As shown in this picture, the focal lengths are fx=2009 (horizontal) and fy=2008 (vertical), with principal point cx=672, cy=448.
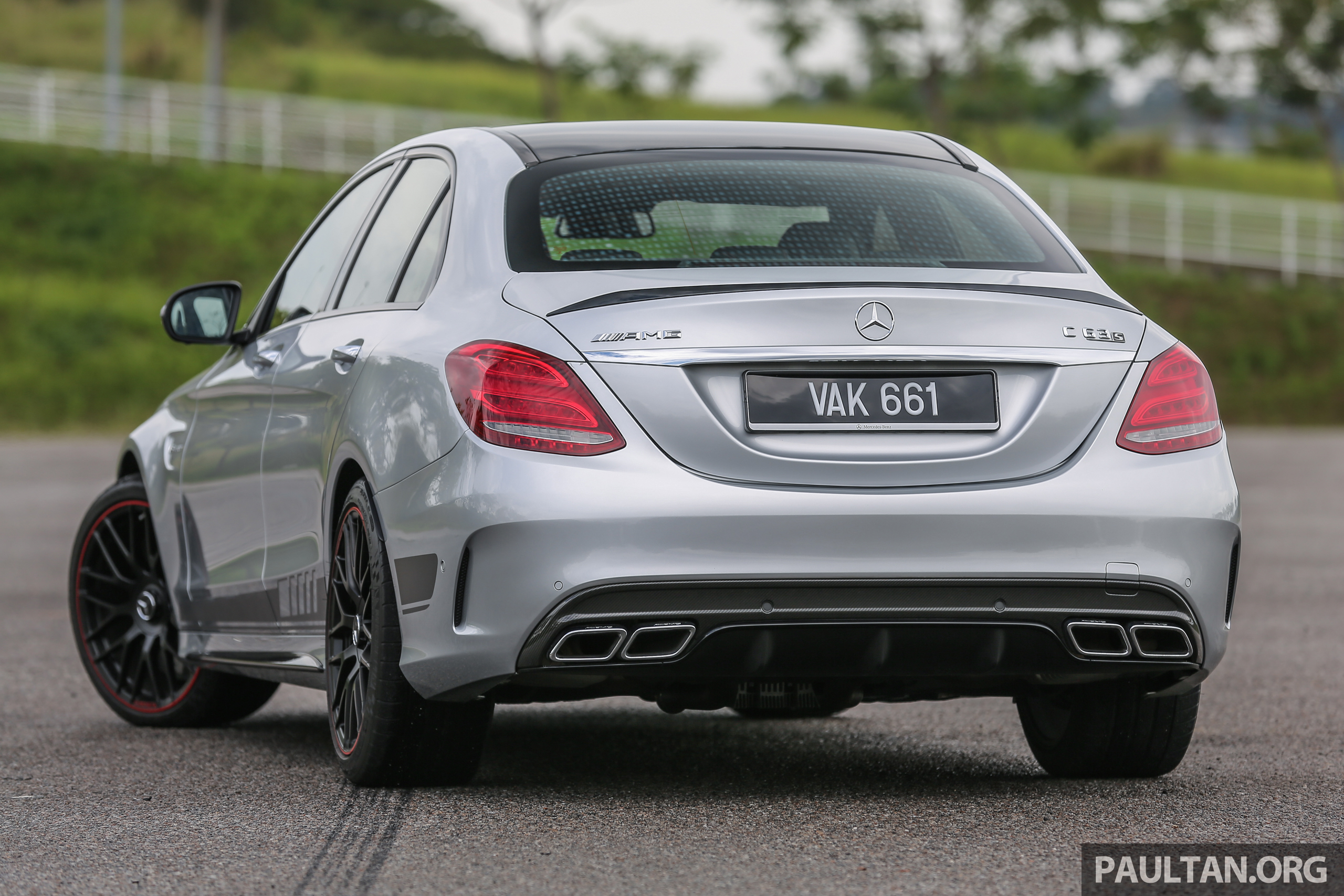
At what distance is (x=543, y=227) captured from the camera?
4816mm

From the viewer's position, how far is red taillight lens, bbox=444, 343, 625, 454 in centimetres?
427

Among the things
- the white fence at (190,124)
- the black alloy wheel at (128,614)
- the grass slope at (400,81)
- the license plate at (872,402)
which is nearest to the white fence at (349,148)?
the white fence at (190,124)

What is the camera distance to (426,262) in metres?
5.03

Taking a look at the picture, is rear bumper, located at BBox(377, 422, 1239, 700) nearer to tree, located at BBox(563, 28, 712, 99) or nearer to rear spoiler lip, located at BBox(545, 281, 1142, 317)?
rear spoiler lip, located at BBox(545, 281, 1142, 317)

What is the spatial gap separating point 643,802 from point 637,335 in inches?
47.8

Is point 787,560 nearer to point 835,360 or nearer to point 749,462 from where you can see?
point 749,462

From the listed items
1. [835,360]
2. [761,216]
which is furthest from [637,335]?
[761,216]

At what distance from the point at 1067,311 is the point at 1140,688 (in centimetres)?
104

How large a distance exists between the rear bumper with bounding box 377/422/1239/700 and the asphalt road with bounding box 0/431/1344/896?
364mm

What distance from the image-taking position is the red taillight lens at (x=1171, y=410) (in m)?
4.50

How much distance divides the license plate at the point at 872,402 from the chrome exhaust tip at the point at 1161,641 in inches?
22.9

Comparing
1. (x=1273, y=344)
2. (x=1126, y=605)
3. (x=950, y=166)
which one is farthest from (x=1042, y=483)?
(x=1273, y=344)

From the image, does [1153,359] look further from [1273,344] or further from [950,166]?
[1273,344]

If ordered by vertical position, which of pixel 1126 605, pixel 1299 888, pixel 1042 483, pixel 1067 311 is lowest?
pixel 1299 888
